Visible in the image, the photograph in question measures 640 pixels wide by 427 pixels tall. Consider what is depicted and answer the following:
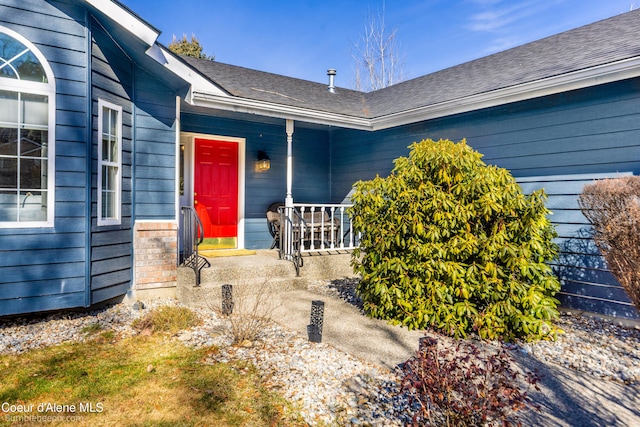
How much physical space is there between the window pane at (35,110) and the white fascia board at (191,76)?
1431mm

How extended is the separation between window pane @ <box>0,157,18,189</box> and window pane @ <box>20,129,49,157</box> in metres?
0.13

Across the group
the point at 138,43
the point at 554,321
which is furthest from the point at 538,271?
the point at 138,43

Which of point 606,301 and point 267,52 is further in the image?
point 267,52

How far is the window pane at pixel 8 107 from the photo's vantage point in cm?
373

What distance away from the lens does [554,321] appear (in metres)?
4.44

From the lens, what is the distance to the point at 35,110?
3.87 m

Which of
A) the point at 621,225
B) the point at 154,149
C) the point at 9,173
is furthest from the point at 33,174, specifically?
the point at 621,225

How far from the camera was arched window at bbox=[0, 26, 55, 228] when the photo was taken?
12.3 ft

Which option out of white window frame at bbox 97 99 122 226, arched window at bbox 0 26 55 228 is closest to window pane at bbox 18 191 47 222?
arched window at bbox 0 26 55 228

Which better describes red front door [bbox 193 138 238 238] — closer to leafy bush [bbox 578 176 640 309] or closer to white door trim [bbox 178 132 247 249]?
white door trim [bbox 178 132 247 249]

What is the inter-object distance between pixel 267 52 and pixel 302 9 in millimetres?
4034

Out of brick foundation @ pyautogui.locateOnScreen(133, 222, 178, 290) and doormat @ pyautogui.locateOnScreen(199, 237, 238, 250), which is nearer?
brick foundation @ pyautogui.locateOnScreen(133, 222, 178, 290)

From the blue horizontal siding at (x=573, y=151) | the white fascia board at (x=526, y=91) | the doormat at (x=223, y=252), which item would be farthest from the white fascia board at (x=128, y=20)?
the blue horizontal siding at (x=573, y=151)

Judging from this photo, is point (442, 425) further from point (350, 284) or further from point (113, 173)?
point (113, 173)
